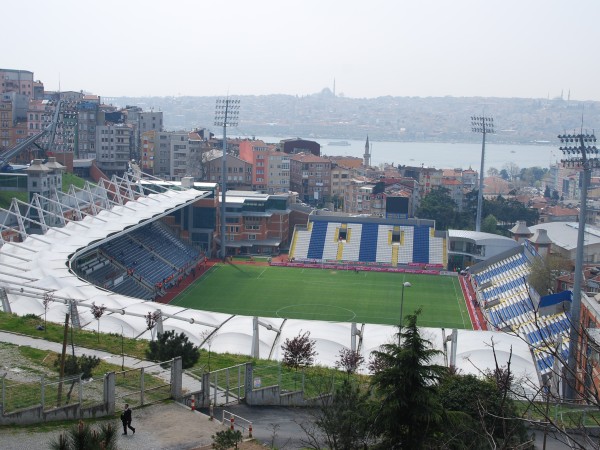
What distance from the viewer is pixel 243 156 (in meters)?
62.5

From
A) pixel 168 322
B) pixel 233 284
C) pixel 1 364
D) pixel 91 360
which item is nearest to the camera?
pixel 91 360

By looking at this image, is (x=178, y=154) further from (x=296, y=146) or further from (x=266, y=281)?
(x=266, y=281)

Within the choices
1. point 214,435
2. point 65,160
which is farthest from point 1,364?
point 65,160

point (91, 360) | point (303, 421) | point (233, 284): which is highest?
point (91, 360)

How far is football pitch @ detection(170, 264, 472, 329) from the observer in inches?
1137

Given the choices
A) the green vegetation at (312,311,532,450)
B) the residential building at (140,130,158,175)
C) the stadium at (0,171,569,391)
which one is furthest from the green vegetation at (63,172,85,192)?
the green vegetation at (312,311,532,450)

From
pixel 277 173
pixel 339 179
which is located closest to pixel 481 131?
pixel 277 173

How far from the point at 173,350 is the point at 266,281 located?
21.4m

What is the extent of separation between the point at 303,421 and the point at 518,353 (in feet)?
31.8

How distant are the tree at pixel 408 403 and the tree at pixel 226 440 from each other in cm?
Answer: 177

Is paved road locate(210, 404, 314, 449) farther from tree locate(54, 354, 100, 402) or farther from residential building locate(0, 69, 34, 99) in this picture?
residential building locate(0, 69, 34, 99)

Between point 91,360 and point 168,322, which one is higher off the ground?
point 91,360

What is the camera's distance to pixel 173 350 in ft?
43.0

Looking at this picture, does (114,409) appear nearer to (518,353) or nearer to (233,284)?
(518,353)
